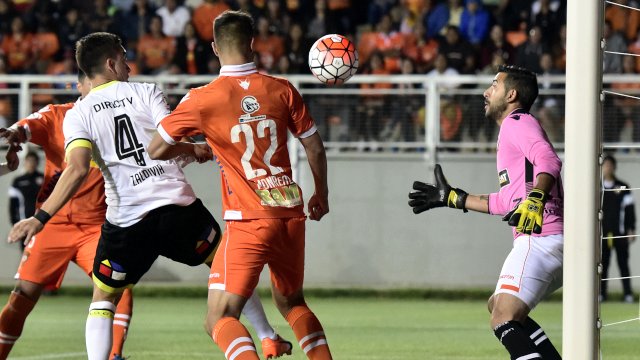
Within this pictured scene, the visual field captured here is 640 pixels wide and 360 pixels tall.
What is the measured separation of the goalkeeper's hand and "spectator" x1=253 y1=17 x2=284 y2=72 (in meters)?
13.3

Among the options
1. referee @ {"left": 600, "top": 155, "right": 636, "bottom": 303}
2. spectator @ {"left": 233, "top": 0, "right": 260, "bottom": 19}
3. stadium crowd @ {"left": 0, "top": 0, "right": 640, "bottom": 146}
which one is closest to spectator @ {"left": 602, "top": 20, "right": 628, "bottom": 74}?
stadium crowd @ {"left": 0, "top": 0, "right": 640, "bottom": 146}

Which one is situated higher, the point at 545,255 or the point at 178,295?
the point at 545,255

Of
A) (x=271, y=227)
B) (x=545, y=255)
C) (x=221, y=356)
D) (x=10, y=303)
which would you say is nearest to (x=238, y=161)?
(x=271, y=227)

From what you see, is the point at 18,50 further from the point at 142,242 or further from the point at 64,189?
the point at 64,189

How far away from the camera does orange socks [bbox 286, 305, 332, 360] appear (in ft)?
24.1

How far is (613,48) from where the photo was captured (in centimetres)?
1928

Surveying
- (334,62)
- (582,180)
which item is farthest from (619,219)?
(582,180)

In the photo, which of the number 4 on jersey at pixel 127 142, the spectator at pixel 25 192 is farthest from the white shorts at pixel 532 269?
the spectator at pixel 25 192

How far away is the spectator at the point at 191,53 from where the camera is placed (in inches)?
797

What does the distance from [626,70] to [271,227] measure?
41.7ft

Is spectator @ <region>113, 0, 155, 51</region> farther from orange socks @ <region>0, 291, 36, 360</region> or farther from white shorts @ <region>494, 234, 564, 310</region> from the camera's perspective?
white shorts @ <region>494, 234, 564, 310</region>

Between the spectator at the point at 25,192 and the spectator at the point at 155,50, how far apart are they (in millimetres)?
2869

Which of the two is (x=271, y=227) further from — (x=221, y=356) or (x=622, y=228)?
(x=622, y=228)

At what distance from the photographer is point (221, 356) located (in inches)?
422
